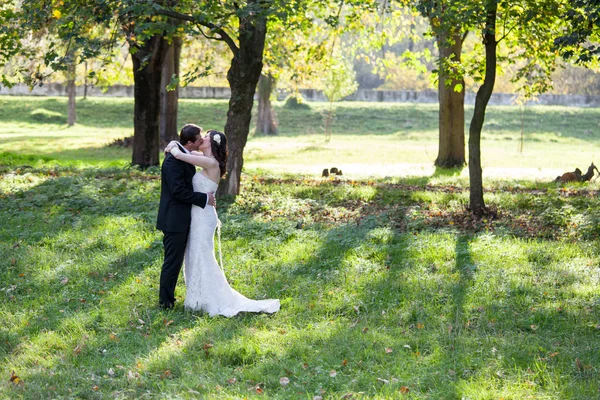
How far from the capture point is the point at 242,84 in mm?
14695

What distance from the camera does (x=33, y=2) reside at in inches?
545

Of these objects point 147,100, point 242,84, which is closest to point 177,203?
point 242,84

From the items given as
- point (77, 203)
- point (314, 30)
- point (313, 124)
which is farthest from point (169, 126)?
point (313, 124)

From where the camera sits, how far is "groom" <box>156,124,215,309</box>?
319 inches

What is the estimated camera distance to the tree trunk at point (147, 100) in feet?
63.2

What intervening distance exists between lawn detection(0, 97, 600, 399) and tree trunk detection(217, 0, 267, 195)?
0.95 metres

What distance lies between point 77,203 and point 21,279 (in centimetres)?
495

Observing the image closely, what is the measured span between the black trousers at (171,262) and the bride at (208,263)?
112mm

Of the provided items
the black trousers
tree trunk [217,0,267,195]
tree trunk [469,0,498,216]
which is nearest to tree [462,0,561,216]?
tree trunk [469,0,498,216]

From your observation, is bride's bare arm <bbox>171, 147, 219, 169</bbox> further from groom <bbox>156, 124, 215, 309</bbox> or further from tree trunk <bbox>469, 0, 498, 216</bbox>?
tree trunk <bbox>469, 0, 498, 216</bbox>

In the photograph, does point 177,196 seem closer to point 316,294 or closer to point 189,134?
point 189,134

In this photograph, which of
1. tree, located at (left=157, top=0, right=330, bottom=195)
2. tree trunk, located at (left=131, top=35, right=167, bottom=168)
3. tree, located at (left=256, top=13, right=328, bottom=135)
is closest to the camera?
tree, located at (left=157, top=0, right=330, bottom=195)

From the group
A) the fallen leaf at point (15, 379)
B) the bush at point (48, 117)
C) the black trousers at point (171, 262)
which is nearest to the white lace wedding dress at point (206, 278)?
the black trousers at point (171, 262)

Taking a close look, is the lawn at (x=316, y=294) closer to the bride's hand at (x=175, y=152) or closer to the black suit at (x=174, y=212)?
the black suit at (x=174, y=212)
